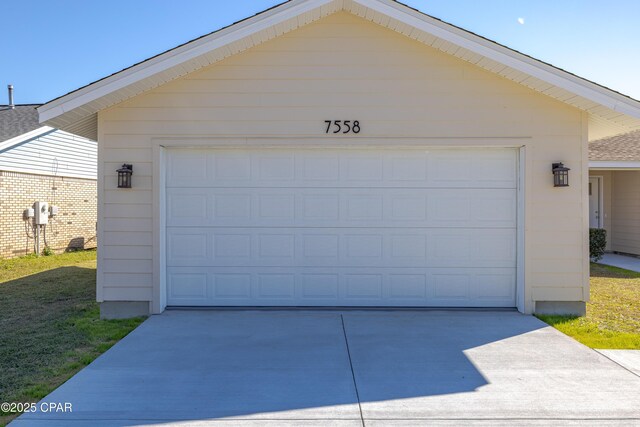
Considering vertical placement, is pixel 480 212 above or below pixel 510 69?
below

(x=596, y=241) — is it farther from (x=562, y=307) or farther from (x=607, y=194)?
(x=562, y=307)

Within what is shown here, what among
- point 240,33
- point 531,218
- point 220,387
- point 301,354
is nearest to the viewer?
point 220,387

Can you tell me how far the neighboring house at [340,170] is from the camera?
6594 millimetres

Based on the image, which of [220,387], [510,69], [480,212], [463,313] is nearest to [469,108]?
[510,69]

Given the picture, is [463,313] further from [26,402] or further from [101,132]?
[101,132]

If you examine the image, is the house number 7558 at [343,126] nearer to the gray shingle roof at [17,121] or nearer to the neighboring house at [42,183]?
the neighboring house at [42,183]

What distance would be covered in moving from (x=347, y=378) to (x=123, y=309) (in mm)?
3895

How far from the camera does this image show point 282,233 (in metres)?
6.88

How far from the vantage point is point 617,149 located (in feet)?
44.1

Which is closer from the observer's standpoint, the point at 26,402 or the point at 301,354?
the point at 26,402

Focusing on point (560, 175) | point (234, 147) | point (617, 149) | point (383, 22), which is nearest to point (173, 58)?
point (234, 147)

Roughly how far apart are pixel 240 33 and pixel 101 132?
7.96 ft

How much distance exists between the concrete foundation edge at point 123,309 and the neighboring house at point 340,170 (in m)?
0.03

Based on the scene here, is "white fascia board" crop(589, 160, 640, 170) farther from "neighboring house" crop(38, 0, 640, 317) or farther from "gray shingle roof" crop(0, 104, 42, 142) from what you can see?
"gray shingle roof" crop(0, 104, 42, 142)
